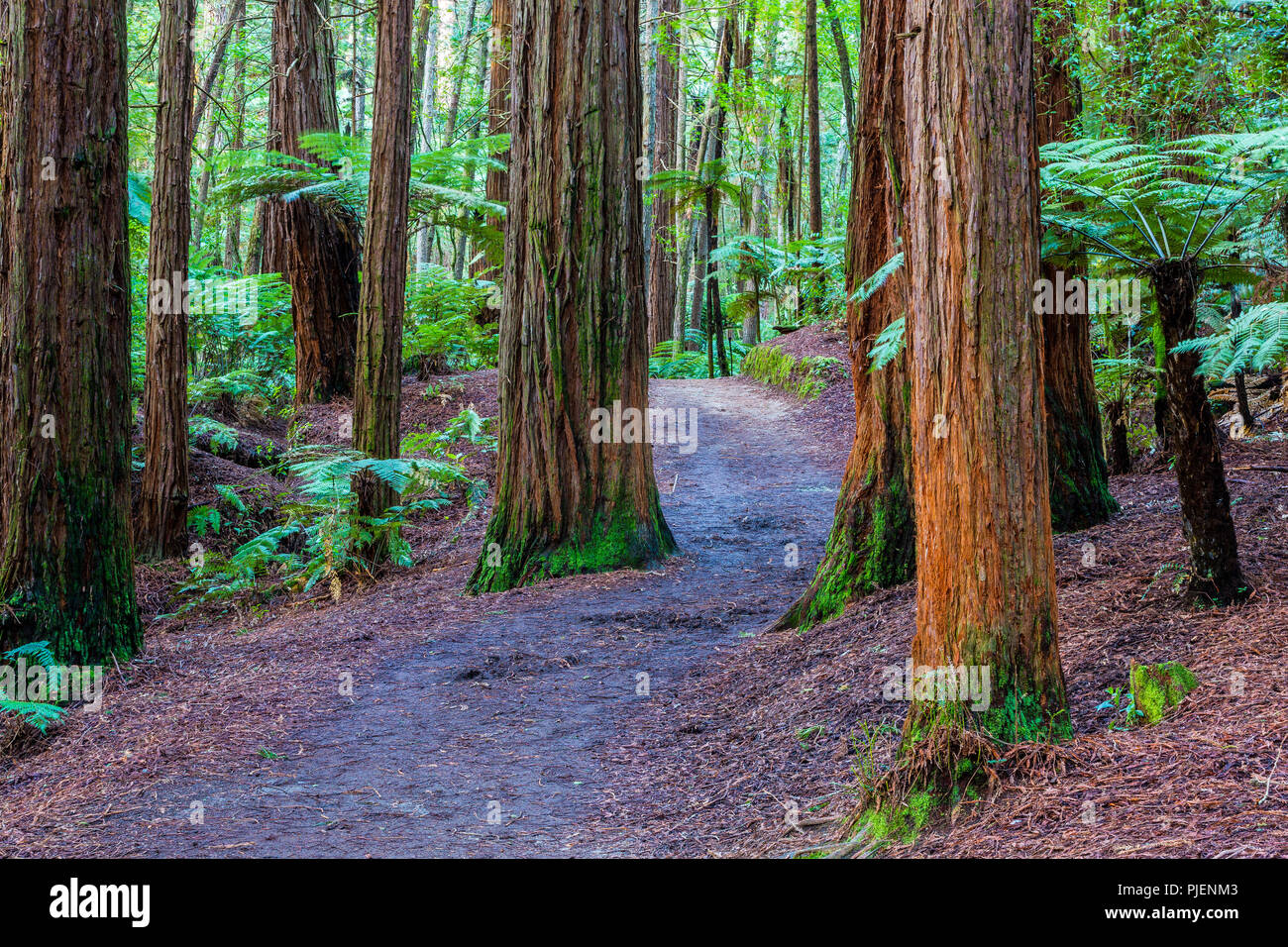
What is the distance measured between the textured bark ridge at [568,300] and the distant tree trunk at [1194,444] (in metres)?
4.66

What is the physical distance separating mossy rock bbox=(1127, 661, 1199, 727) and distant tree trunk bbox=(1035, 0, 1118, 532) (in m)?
2.80

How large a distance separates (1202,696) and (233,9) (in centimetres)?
1509

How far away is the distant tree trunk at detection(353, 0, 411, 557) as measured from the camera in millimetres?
8820

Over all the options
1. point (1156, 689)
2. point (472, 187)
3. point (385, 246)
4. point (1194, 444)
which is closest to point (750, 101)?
point (472, 187)

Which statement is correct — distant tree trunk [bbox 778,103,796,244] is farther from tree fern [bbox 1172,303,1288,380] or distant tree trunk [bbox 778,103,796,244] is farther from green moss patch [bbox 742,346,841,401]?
tree fern [bbox 1172,303,1288,380]

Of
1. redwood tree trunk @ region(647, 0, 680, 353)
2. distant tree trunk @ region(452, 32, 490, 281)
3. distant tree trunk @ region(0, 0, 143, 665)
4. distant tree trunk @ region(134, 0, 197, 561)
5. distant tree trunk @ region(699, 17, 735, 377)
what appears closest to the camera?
distant tree trunk @ region(0, 0, 143, 665)

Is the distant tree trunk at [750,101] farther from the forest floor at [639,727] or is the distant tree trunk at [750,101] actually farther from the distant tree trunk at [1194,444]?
the distant tree trunk at [1194,444]

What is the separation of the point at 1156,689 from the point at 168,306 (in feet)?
29.7

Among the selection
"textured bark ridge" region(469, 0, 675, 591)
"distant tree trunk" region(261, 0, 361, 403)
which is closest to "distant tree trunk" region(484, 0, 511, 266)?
"distant tree trunk" region(261, 0, 361, 403)

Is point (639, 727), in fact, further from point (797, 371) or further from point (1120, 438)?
point (797, 371)

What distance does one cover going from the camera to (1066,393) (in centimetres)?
671

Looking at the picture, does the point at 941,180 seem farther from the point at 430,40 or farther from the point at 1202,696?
the point at 430,40

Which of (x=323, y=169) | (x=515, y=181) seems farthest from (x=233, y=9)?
(x=515, y=181)

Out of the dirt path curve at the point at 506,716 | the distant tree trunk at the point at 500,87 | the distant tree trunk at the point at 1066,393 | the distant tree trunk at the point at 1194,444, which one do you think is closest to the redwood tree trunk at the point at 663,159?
the distant tree trunk at the point at 500,87
